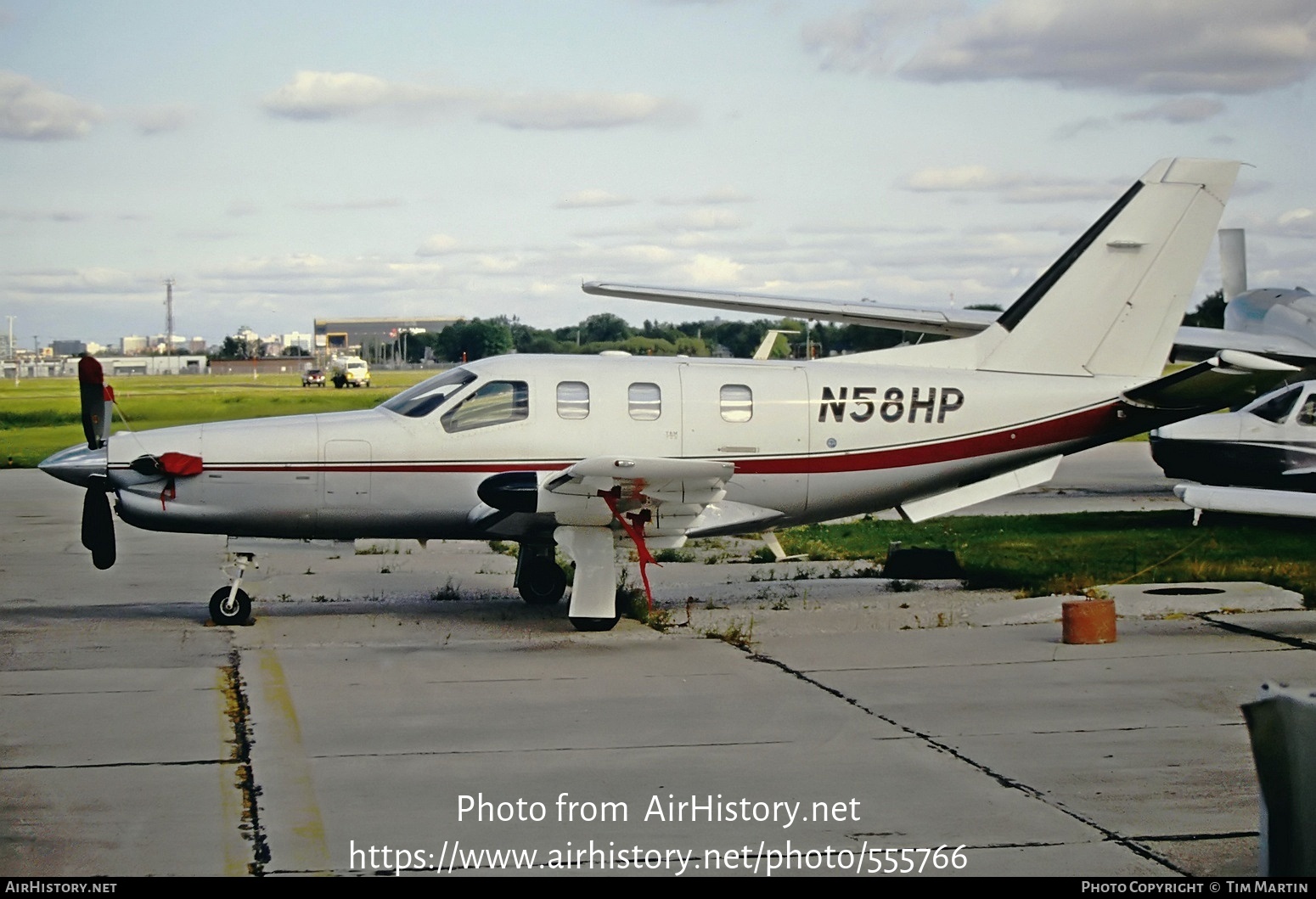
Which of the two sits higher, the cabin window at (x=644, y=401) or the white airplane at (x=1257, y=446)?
the cabin window at (x=644, y=401)

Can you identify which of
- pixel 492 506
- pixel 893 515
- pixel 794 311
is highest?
pixel 794 311

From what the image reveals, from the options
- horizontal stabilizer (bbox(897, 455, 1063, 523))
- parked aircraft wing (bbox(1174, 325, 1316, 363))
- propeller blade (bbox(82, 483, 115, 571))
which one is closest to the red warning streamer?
horizontal stabilizer (bbox(897, 455, 1063, 523))

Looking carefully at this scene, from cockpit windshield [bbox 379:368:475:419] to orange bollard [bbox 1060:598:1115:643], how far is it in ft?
19.2

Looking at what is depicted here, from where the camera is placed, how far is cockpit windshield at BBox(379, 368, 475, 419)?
12.7m

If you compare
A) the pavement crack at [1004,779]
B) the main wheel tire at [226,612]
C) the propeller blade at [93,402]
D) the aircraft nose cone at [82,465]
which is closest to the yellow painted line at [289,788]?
the main wheel tire at [226,612]

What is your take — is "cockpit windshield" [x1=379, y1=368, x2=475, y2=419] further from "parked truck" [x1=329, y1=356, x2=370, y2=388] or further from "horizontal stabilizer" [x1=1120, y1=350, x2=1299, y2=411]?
"parked truck" [x1=329, y1=356, x2=370, y2=388]

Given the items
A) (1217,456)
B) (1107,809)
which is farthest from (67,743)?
(1217,456)

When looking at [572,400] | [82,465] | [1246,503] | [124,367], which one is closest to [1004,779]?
[1246,503]

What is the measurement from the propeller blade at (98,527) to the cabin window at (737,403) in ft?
19.0

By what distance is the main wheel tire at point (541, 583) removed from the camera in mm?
13758

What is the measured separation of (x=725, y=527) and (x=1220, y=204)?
20.2 feet

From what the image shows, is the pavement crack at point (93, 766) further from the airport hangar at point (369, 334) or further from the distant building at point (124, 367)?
the distant building at point (124, 367)

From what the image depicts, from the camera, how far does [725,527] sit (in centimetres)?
1288

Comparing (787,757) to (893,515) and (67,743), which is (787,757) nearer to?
(67,743)
